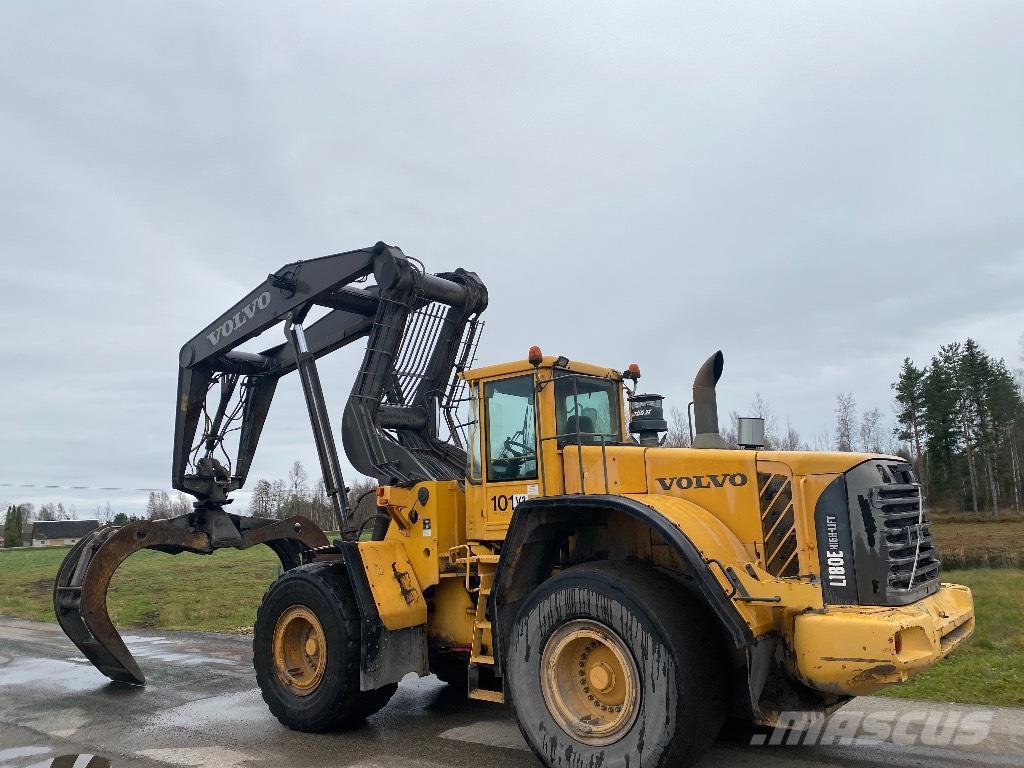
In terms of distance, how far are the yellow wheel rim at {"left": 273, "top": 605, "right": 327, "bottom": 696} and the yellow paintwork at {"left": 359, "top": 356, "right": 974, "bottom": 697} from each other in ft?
2.76

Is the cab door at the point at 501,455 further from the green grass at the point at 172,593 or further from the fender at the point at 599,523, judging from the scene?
the green grass at the point at 172,593

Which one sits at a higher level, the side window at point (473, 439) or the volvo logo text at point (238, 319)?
the volvo logo text at point (238, 319)

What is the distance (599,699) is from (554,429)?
2.07 metres

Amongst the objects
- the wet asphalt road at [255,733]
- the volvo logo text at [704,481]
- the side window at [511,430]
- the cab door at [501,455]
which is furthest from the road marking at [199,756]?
the volvo logo text at [704,481]

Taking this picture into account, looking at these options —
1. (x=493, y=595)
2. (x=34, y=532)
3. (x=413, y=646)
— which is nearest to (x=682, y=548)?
(x=493, y=595)

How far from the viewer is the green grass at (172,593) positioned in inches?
661

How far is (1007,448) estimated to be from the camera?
5516 centimetres

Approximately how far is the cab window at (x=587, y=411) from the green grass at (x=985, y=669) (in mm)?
3859

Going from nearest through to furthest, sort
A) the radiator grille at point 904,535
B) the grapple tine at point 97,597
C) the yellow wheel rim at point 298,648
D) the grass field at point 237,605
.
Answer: the radiator grille at point 904,535, the yellow wheel rim at point 298,648, the grass field at point 237,605, the grapple tine at point 97,597

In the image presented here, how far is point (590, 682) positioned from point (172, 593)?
1831 cm

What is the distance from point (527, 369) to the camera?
683 centimetres

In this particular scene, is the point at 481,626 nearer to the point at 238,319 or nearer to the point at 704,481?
the point at 704,481

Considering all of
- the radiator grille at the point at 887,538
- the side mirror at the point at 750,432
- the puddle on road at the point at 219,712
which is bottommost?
the puddle on road at the point at 219,712

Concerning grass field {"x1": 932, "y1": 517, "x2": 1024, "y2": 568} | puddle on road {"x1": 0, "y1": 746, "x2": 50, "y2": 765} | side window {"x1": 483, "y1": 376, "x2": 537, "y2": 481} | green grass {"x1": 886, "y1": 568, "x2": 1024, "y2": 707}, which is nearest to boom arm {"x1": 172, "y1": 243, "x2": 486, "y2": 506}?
side window {"x1": 483, "y1": 376, "x2": 537, "y2": 481}
